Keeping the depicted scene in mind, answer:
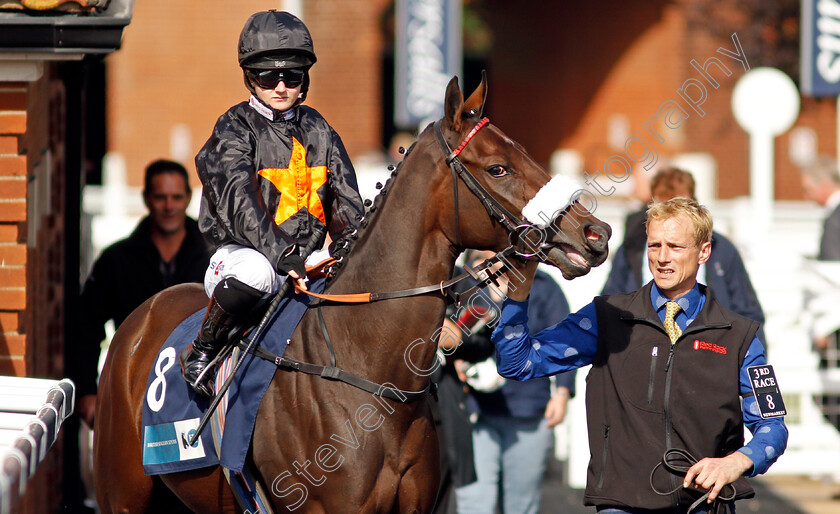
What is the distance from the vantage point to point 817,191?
9250 millimetres

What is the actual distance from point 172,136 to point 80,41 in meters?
13.5

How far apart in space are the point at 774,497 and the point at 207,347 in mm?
5049

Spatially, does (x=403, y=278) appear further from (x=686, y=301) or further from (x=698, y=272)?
(x=698, y=272)

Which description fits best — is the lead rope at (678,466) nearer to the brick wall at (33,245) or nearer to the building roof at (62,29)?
the brick wall at (33,245)

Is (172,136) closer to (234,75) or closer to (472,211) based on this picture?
(234,75)

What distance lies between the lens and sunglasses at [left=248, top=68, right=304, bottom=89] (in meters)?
3.83

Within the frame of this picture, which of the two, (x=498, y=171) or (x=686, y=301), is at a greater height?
(x=498, y=171)

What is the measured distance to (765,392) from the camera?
321 cm

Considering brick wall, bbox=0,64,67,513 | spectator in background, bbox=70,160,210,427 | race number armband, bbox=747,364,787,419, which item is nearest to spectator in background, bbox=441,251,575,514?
spectator in background, bbox=70,160,210,427

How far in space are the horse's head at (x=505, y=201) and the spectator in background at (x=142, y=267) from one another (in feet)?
8.81

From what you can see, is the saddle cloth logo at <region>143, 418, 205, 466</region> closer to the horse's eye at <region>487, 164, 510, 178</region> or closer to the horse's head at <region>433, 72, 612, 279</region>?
the horse's head at <region>433, 72, 612, 279</region>

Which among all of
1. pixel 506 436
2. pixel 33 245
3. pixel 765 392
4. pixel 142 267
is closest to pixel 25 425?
pixel 33 245

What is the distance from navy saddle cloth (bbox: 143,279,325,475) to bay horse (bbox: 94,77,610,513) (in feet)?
0.17

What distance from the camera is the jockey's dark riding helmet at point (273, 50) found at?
382 centimetres
